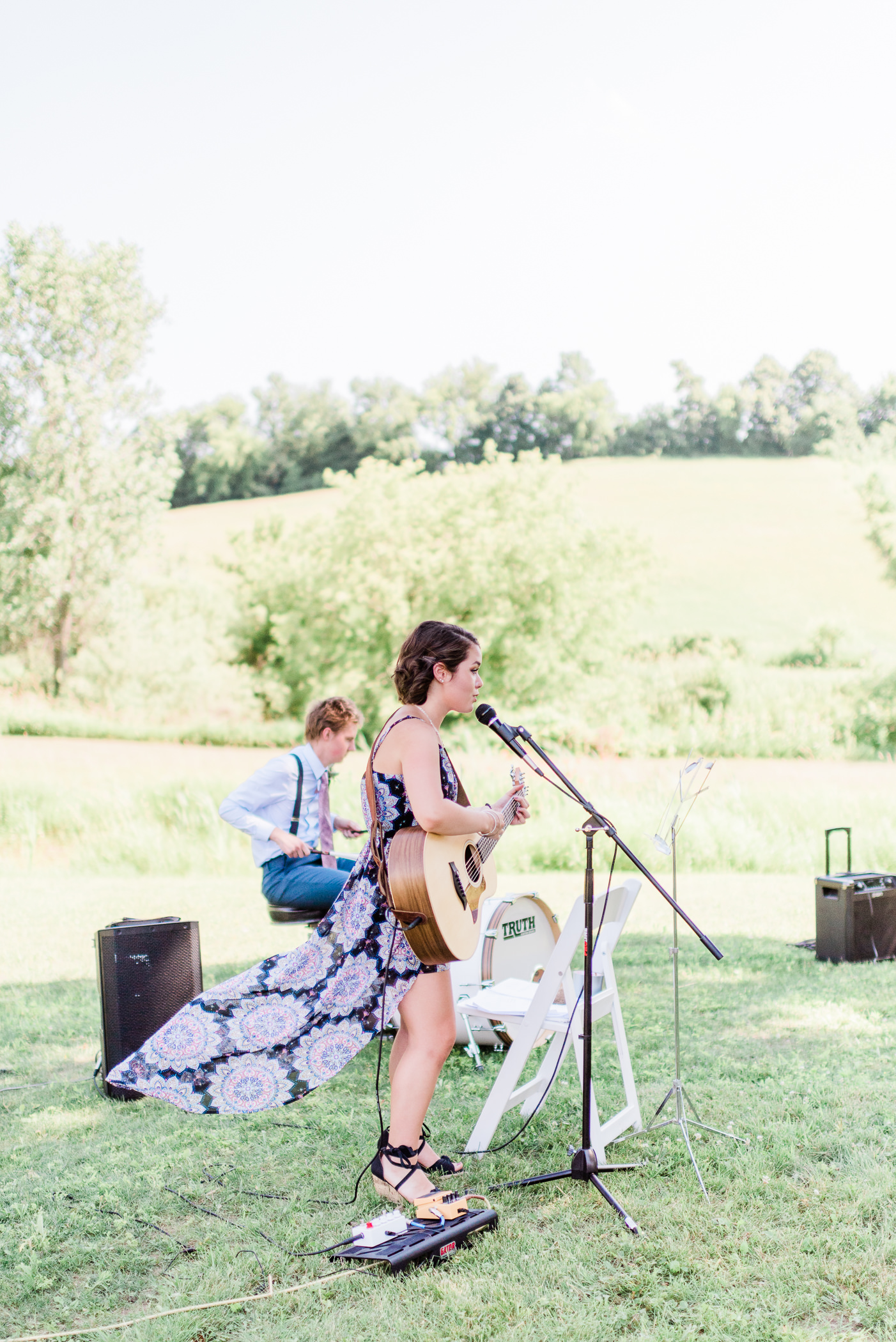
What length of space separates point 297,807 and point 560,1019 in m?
2.11

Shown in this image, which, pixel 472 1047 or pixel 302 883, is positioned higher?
pixel 302 883

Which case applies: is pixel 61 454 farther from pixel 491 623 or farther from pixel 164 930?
pixel 164 930

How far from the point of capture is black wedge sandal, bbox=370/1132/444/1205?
3.13 meters

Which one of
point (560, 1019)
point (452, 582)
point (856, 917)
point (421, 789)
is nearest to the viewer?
point (421, 789)

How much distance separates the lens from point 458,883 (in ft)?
10.6

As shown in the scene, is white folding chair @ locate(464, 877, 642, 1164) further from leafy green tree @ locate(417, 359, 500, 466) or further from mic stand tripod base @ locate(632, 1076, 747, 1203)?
leafy green tree @ locate(417, 359, 500, 466)

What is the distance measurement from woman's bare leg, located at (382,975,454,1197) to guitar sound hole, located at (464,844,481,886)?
0.31m

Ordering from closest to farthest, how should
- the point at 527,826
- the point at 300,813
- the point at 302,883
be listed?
the point at 302,883
the point at 300,813
the point at 527,826

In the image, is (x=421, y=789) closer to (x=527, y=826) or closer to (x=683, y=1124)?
(x=683, y=1124)

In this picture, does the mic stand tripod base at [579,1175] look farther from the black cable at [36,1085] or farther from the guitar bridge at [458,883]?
the black cable at [36,1085]

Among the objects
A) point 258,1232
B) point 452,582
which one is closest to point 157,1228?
point 258,1232

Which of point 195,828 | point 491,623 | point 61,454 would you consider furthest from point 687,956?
point 61,454

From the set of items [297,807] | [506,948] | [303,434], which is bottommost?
[506,948]

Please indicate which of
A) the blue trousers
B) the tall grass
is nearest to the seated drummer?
the blue trousers
